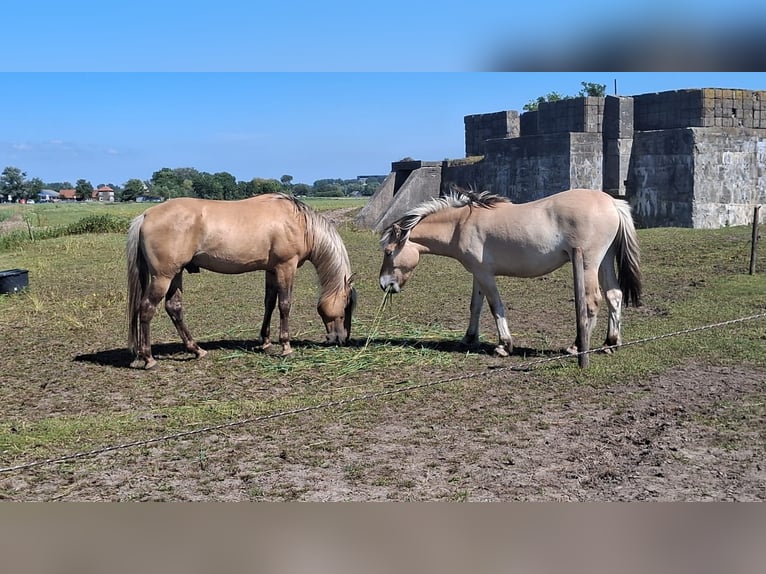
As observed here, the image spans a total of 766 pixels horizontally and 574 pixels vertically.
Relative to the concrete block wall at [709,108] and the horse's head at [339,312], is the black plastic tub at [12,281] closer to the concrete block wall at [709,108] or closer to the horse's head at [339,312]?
the horse's head at [339,312]

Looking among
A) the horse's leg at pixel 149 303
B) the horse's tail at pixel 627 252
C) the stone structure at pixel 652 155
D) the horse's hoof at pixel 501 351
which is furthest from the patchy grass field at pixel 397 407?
the stone structure at pixel 652 155

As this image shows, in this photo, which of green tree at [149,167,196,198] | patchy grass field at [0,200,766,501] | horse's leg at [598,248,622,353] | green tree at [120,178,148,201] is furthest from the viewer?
green tree at [120,178,148,201]

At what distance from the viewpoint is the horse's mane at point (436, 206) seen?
7516 mm

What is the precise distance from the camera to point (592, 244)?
22.4ft

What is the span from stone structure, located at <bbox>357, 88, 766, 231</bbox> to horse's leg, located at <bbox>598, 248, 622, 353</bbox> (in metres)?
9.92

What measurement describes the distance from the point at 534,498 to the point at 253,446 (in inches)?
75.7

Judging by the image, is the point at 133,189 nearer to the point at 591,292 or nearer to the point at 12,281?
the point at 12,281

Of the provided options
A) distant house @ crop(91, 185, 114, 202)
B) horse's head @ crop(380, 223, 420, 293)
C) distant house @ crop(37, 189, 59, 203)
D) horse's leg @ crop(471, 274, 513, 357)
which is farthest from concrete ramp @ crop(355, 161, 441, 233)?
distant house @ crop(37, 189, 59, 203)

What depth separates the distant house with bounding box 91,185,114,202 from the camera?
61.1 meters

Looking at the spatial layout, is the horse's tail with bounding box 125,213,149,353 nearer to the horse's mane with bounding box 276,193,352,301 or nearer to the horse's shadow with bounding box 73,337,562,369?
the horse's shadow with bounding box 73,337,562,369

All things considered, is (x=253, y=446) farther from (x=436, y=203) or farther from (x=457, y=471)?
(x=436, y=203)

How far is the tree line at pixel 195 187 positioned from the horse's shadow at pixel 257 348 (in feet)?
5.74

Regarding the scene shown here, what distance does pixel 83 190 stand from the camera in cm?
6194
